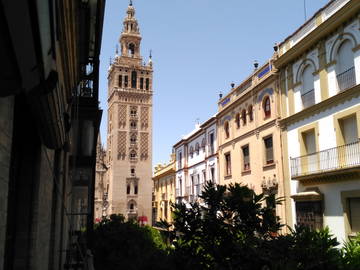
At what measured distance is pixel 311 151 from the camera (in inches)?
605

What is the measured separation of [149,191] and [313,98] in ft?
164

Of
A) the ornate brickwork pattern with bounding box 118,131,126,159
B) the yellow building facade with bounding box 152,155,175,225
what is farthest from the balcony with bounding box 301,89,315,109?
the ornate brickwork pattern with bounding box 118,131,126,159

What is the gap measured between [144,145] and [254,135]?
46308 mm

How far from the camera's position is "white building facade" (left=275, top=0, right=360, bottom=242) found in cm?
1270

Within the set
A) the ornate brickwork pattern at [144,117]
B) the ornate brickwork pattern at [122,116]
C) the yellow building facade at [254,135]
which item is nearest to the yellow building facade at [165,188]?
the yellow building facade at [254,135]

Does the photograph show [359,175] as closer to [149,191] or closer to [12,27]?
[12,27]

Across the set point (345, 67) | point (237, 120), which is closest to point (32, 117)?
point (345, 67)

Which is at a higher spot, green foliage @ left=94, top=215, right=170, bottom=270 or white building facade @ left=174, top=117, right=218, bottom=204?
white building facade @ left=174, top=117, right=218, bottom=204

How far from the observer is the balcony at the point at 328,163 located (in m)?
12.3

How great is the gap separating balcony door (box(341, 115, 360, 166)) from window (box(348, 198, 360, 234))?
1.31m

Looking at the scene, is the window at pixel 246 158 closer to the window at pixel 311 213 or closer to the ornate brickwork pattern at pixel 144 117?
the window at pixel 311 213

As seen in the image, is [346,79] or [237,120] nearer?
[346,79]

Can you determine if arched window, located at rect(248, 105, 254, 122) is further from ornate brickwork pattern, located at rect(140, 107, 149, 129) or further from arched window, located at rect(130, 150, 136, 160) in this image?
ornate brickwork pattern, located at rect(140, 107, 149, 129)

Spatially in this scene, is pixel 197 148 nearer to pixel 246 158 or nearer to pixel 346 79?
pixel 246 158
